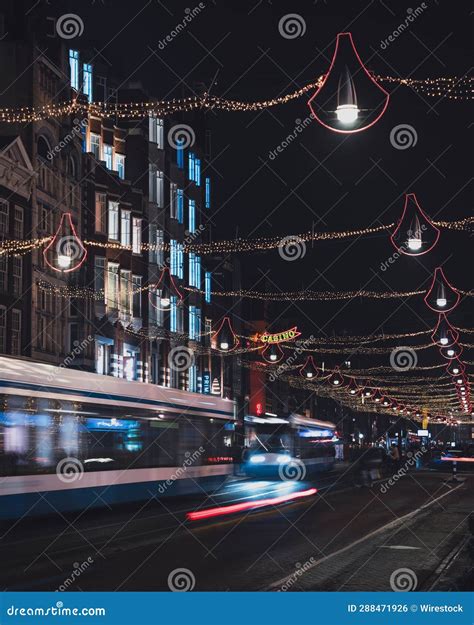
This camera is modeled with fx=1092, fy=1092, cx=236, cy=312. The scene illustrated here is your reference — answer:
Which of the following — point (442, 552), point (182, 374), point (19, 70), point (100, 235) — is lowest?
point (442, 552)

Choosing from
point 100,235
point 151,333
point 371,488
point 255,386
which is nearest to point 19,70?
point 100,235

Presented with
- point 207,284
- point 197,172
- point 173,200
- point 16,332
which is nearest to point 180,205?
point 173,200

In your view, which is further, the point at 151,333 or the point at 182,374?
the point at 182,374

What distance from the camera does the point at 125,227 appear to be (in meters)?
63.6

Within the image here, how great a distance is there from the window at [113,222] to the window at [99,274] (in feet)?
8.05

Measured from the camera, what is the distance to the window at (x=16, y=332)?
159 feet

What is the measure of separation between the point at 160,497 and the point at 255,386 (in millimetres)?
84499

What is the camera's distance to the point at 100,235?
59281mm

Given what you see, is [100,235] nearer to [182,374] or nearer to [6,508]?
[182,374]

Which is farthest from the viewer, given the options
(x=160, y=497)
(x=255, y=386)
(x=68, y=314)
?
(x=255, y=386)

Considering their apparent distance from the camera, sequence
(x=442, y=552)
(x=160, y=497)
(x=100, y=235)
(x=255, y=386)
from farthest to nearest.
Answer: (x=255, y=386) → (x=100, y=235) → (x=160, y=497) → (x=442, y=552)

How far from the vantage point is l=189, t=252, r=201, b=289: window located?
253ft

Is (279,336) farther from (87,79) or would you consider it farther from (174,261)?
→ (87,79)

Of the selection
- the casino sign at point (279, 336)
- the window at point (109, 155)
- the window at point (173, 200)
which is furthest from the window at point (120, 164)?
the casino sign at point (279, 336)
